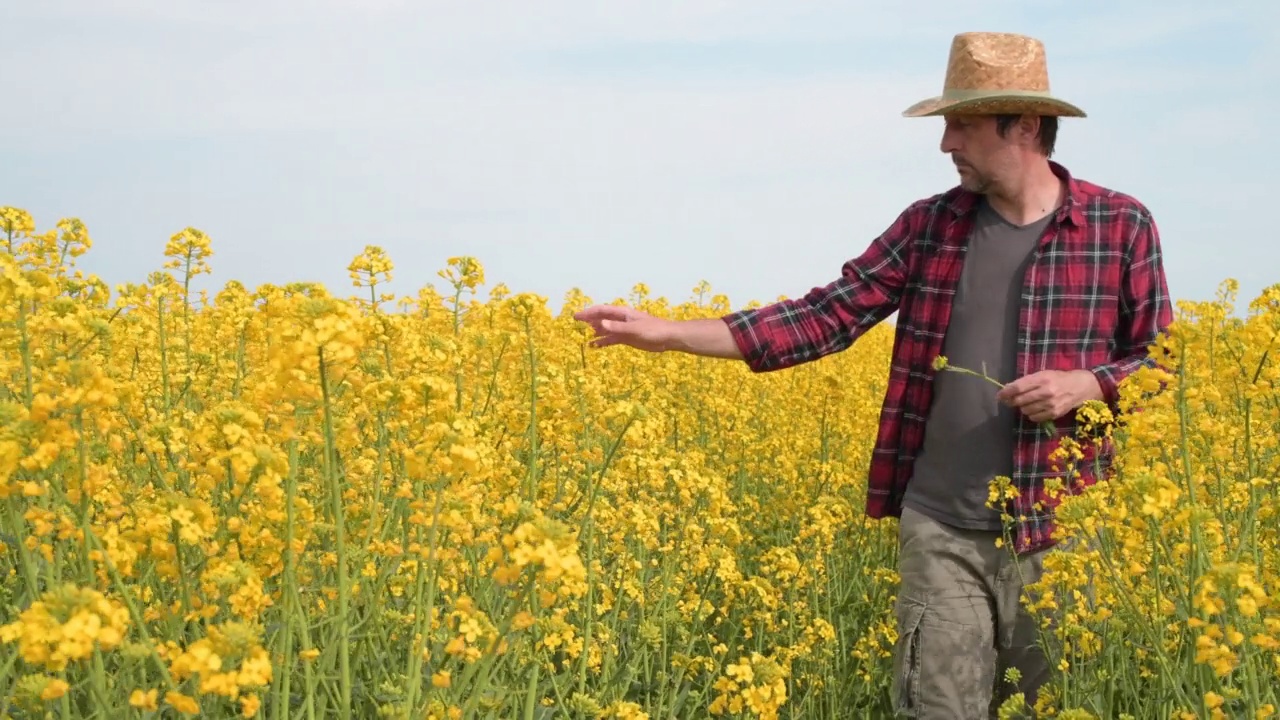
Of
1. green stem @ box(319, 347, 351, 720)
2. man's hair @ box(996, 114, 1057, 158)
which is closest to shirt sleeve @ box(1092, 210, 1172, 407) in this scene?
man's hair @ box(996, 114, 1057, 158)

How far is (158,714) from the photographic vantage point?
9.07 feet

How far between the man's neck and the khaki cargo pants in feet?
3.05

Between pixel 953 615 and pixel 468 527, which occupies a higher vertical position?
pixel 468 527

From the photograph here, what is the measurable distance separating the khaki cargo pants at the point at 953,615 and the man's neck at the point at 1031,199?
3.05 feet

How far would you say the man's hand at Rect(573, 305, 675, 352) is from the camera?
3.75m

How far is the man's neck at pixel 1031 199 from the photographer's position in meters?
3.96

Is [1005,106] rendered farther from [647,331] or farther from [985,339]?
[647,331]

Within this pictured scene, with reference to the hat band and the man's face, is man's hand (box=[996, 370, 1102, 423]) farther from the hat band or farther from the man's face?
the hat band

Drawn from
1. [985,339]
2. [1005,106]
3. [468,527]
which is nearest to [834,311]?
[985,339]

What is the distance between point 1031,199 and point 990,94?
354 mm

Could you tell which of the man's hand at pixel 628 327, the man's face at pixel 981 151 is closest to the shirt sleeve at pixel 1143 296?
the man's face at pixel 981 151

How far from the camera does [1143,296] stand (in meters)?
3.93

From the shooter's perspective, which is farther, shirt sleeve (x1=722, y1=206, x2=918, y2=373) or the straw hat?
shirt sleeve (x1=722, y1=206, x2=918, y2=373)

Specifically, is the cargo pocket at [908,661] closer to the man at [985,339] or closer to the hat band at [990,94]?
the man at [985,339]
